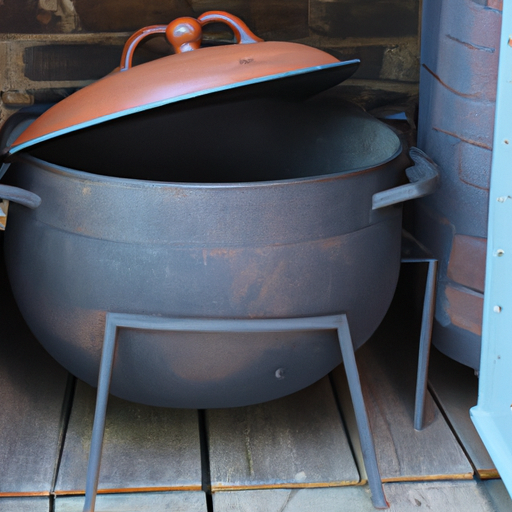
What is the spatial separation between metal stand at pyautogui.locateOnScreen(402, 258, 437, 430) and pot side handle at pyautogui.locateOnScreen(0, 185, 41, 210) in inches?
20.9

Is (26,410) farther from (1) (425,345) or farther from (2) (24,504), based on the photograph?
(1) (425,345)

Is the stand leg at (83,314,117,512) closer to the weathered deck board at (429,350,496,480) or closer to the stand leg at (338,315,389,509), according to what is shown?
the stand leg at (338,315,389,509)

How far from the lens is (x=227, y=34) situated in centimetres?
132

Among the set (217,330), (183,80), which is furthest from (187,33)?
(217,330)

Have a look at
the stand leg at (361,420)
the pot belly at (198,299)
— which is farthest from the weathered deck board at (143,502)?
the stand leg at (361,420)

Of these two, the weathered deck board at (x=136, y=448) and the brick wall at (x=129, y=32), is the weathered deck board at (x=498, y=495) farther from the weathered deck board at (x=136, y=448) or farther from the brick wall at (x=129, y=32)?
the brick wall at (x=129, y=32)

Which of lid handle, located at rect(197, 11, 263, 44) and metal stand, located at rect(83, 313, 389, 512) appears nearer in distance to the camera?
metal stand, located at rect(83, 313, 389, 512)

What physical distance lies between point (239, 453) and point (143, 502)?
0.51 feet

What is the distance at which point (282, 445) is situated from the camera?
3.23 feet

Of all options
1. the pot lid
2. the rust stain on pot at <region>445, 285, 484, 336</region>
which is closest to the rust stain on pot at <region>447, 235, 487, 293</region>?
the rust stain on pot at <region>445, 285, 484, 336</region>

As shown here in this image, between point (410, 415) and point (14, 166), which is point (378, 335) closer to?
point (410, 415)

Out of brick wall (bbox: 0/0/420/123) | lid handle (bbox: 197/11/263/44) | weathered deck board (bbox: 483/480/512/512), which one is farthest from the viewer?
brick wall (bbox: 0/0/420/123)

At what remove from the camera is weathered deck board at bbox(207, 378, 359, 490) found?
3.03 ft

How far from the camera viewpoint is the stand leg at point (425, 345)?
38.3 inches
